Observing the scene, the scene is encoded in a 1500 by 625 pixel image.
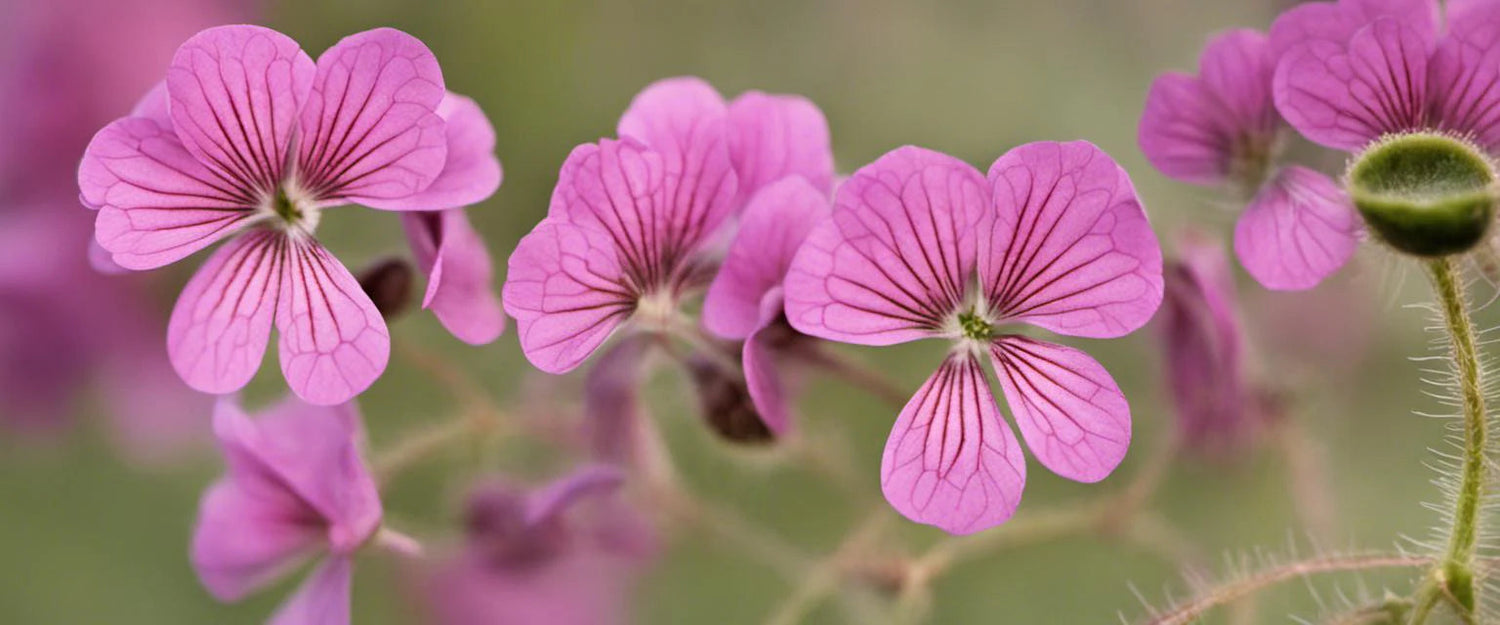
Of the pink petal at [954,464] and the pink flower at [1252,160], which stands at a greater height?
the pink flower at [1252,160]

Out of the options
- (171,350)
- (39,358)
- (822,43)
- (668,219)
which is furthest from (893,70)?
(171,350)

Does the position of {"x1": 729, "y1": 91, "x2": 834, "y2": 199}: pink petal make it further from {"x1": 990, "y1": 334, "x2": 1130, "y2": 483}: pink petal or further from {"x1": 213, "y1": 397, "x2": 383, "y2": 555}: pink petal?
{"x1": 213, "y1": 397, "x2": 383, "y2": 555}: pink petal

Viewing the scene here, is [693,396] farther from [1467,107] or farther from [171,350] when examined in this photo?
[1467,107]

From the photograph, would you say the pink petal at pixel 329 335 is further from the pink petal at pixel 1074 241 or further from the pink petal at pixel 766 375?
the pink petal at pixel 1074 241

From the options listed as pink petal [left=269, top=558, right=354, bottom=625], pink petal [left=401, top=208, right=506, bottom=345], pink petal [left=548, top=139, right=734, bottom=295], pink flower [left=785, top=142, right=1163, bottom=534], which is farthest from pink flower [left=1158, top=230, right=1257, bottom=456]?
pink petal [left=269, top=558, right=354, bottom=625]

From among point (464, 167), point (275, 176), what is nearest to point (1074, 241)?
point (464, 167)

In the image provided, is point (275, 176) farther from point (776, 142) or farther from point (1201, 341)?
point (1201, 341)

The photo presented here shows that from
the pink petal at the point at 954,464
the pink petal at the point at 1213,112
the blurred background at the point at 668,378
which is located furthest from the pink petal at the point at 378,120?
the blurred background at the point at 668,378
